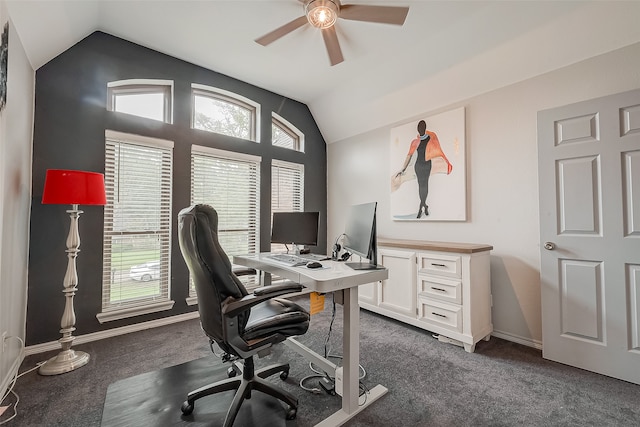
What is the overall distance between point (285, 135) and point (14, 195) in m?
3.10

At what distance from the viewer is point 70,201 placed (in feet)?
6.74

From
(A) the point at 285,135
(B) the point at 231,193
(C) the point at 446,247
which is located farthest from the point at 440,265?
(A) the point at 285,135

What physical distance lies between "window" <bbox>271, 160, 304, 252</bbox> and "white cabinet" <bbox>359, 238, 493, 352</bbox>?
167 centimetres

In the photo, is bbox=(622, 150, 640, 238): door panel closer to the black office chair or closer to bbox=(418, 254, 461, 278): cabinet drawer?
bbox=(418, 254, 461, 278): cabinet drawer

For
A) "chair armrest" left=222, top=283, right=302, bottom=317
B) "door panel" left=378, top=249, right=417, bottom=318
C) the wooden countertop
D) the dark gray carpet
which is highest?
the wooden countertop

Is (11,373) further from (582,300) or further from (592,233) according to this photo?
(592,233)

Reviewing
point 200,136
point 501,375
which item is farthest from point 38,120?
point 501,375

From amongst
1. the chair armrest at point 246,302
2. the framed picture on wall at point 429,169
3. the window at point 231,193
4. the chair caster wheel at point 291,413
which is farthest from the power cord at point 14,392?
the framed picture on wall at point 429,169

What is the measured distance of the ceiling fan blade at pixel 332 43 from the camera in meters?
2.14

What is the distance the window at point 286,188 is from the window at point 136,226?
1.41 metres

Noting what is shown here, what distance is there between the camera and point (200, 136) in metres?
3.30

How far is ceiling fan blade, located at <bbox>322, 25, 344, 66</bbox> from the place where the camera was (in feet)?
7.04

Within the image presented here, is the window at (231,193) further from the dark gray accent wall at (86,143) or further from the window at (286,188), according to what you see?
the window at (286,188)

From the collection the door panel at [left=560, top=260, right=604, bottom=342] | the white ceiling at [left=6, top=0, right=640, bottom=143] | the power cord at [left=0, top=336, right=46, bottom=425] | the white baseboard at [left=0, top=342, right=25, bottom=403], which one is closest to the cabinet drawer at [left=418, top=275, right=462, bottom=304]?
the door panel at [left=560, top=260, right=604, bottom=342]
